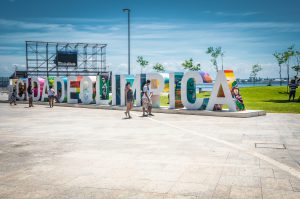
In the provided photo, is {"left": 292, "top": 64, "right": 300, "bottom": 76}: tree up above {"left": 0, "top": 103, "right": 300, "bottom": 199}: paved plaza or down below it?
above

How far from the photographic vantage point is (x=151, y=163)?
7449 millimetres

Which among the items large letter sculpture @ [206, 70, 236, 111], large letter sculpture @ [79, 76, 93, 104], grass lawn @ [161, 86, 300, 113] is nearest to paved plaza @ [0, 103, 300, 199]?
large letter sculpture @ [206, 70, 236, 111]

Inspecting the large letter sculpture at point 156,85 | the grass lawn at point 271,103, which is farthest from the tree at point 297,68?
the large letter sculpture at point 156,85

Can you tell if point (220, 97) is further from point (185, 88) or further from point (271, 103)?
point (271, 103)

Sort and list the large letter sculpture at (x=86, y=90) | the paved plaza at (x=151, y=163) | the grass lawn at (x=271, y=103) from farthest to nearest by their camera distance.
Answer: the large letter sculpture at (x=86, y=90)
the grass lawn at (x=271, y=103)
the paved plaza at (x=151, y=163)

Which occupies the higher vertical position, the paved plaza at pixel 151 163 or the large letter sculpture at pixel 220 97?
the large letter sculpture at pixel 220 97

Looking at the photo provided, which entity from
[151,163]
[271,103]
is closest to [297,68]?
[271,103]

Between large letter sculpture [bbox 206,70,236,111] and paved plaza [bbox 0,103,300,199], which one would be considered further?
large letter sculpture [bbox 206,70,236,111]

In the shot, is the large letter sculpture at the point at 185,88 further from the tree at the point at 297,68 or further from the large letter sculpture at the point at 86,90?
the tree at the point at 297,68

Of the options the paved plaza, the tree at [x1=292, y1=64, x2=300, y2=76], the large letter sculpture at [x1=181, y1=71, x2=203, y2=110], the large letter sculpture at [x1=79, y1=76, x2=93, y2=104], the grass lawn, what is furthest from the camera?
the tree at [x1=292, y1=64, x2=300, y2=76]

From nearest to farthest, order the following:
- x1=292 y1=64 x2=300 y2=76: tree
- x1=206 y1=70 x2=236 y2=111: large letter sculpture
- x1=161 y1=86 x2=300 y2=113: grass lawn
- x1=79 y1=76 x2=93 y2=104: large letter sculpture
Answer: x1=206 y1=70 x2=236 y2=111: large letter sculpture → x1=161 y1=86 x2=300 y2=113: grass lawn → x1=79 y1=76 x2=93 y2=104: large letter sculpture → x1=292 y1=64 x2=300 y2=76: tree

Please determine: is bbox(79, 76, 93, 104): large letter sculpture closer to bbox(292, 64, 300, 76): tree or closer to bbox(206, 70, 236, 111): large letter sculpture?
bbox(206, 70, 236, 111): large letter sculpture

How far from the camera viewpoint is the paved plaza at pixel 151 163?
18.5 feet

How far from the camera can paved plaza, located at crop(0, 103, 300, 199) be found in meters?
5.64
